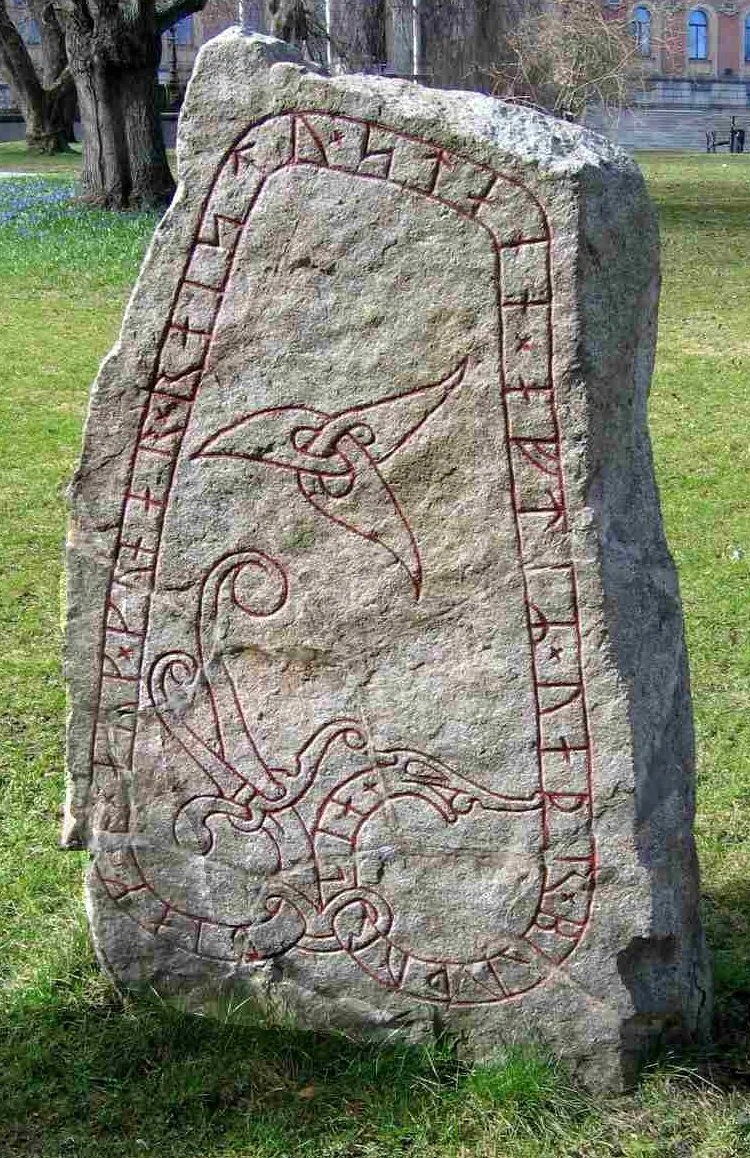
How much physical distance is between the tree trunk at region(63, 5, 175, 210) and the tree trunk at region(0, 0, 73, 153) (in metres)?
11.5

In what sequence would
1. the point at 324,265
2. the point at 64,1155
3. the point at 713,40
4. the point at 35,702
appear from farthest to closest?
the point at 713,40 < the point at 35,702 < the point at 64,1155 < the point at 324,265

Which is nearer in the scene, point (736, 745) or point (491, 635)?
point (491, 635)

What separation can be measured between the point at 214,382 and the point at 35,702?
2.50 metres

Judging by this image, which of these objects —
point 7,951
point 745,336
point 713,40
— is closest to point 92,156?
point 745,336

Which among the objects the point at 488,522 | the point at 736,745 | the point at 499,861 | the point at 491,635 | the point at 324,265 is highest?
the point at 324,265

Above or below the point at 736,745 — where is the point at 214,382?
above

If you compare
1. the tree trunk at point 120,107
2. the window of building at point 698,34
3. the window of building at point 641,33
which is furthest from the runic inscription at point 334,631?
the window of building at point 698,34

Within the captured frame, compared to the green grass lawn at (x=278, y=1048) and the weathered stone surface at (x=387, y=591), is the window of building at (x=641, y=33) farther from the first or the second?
the weathered stone surface at (x=387, y=591)

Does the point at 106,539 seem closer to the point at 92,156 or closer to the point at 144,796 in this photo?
the point at 144,796

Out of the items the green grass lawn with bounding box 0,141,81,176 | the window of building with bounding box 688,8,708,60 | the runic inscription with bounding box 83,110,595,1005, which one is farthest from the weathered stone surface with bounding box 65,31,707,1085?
the window of building with bounding box 688,8,708,60

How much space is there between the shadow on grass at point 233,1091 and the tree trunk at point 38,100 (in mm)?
25603

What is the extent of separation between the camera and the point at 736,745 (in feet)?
15.8

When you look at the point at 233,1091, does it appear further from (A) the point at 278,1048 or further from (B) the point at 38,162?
(B) the point at 38,162

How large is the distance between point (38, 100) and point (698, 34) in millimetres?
41270
